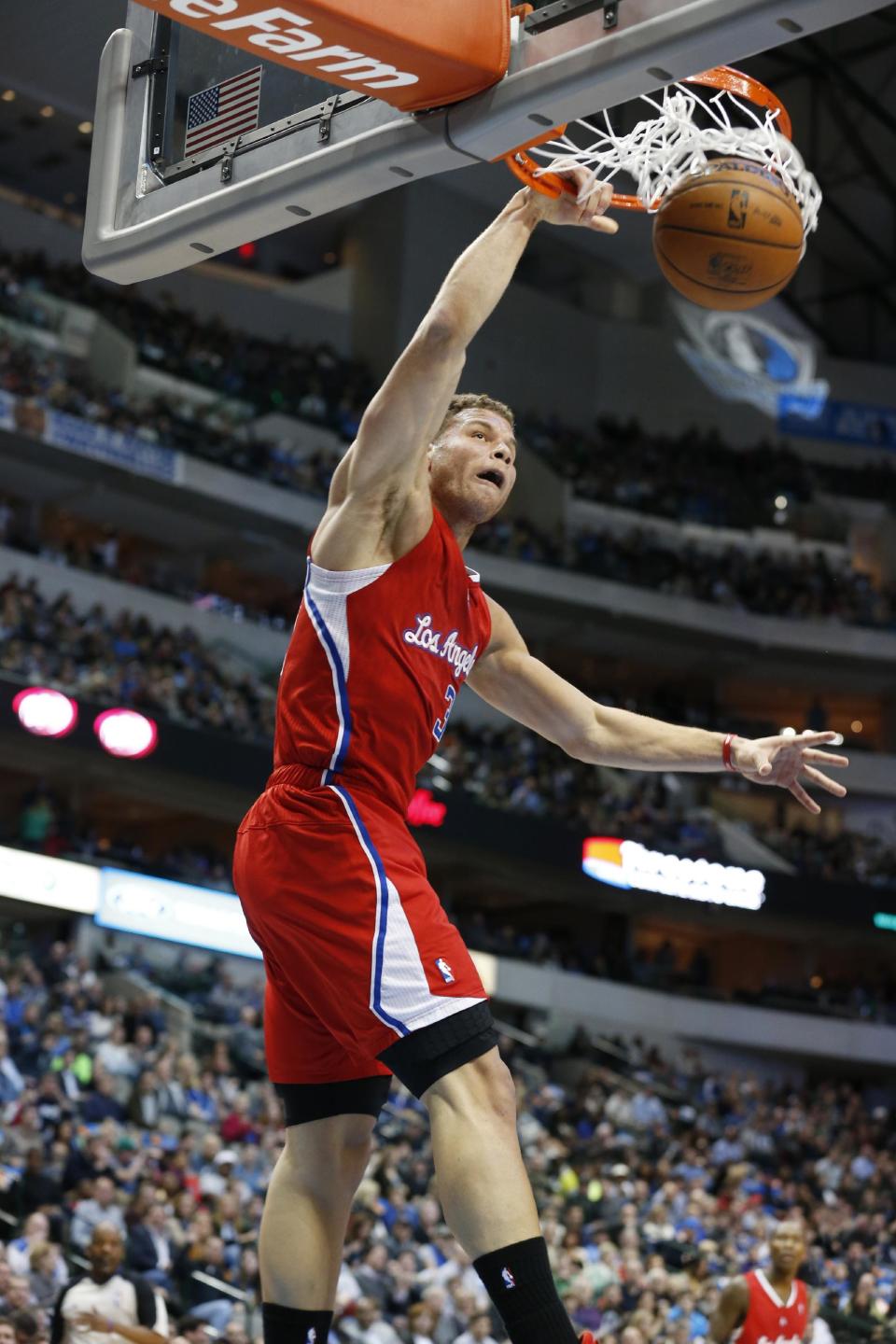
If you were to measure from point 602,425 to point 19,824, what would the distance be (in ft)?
55.8

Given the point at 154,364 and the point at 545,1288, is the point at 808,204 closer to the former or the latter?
Result: the point at 545,1288

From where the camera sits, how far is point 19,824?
2292cm

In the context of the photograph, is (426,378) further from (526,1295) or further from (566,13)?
(526,1295)

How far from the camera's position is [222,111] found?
3943 millimetres

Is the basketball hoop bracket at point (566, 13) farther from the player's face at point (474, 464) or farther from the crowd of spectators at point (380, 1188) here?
the crowd of spectators at point (380, 1188)

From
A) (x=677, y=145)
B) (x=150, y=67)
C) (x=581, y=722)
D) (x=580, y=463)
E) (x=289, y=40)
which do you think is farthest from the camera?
(x=580, y=463)

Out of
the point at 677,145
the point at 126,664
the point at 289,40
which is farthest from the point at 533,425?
the point at 289,40

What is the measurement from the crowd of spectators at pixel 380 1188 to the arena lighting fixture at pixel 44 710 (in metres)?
3.32

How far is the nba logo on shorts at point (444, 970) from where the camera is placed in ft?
10.5

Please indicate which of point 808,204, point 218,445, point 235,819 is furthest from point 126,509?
point 808,204

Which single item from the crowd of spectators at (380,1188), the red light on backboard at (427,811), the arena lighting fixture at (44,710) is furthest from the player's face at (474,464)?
the red light on backboard at (427,811)

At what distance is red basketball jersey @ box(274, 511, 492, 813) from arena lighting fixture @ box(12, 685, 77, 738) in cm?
1784

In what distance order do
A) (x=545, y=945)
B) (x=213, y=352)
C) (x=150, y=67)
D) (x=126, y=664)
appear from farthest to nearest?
(x=213, y=352) → (x=545, y=945) → (x=126, y=664) → (x=150, y=67)

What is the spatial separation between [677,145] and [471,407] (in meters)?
1.29
